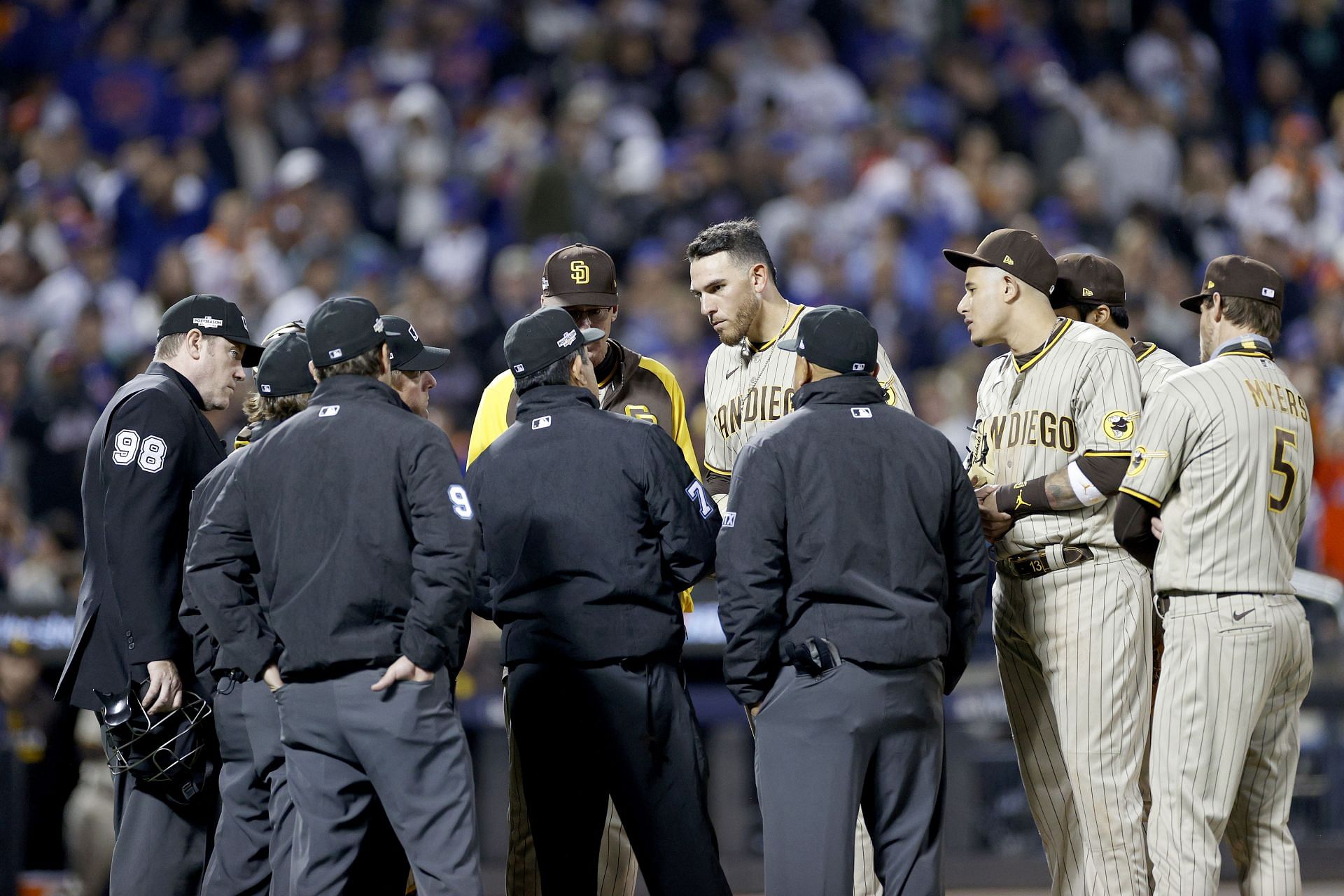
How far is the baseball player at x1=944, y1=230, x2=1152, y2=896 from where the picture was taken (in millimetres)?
4965

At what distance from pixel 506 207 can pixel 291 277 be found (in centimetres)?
183

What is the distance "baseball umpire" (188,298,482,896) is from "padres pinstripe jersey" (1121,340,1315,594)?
2177 millimetres

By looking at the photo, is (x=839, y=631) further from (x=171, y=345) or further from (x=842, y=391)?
(x=171, y=345)

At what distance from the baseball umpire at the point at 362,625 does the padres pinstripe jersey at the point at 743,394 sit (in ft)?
5.05

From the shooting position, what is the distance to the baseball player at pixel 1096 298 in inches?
223

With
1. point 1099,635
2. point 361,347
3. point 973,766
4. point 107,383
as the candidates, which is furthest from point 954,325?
point 361,347

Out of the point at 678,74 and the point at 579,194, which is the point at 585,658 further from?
the point at 678,74

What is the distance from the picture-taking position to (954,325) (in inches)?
446

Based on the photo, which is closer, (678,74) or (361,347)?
(361,347)

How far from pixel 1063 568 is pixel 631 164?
800 cm

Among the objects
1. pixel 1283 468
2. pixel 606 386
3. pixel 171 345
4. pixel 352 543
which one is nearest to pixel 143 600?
pixel 171 345

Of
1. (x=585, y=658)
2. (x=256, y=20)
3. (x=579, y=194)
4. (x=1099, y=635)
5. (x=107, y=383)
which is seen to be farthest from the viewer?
(x=256, y=20)

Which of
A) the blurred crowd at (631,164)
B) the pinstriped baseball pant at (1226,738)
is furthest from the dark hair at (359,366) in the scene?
the blurred crowd at (631,164)

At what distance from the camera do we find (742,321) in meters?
5.66
